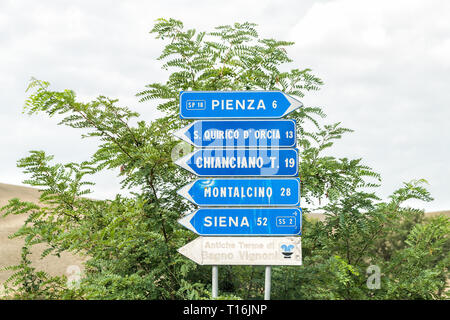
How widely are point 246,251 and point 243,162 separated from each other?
3.05 ft

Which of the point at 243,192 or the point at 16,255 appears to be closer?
the point at 243,192

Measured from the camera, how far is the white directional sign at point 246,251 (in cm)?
426

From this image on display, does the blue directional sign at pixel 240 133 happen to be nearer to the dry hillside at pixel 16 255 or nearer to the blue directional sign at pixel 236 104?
the blue directional sign at pixel 236 104

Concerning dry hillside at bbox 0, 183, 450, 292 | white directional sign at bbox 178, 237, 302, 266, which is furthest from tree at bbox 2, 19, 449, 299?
dry hillside at bbox 0, 183, 450, 292

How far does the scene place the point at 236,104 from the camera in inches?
177

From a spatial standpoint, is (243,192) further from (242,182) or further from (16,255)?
(16,255)

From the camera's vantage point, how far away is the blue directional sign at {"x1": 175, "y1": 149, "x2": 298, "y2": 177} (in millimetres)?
4422

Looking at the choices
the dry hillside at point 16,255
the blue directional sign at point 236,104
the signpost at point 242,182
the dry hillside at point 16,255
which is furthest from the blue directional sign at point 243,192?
the dry hillside at point 16,255

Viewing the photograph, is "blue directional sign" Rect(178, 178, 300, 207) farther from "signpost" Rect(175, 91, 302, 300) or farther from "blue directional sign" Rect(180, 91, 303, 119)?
"blue directional sign" Rect(180, 91, 303, 119)

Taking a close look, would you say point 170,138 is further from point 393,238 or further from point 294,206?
point 393,238

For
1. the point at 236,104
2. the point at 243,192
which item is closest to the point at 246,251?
the point at 243,192

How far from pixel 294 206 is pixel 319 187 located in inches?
29.0

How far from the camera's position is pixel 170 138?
523 centimetres
